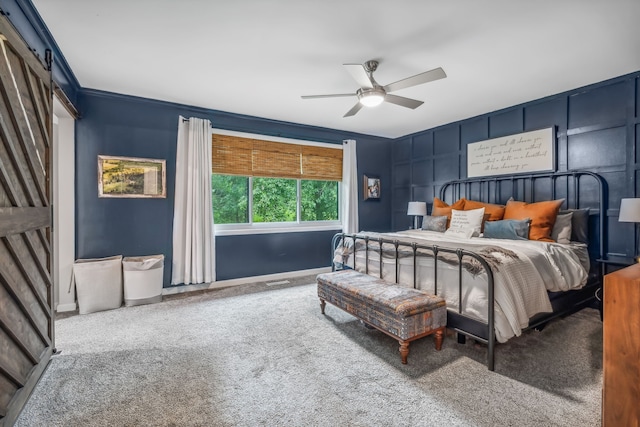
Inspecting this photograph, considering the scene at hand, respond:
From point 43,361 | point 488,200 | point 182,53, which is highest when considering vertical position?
point 182,53

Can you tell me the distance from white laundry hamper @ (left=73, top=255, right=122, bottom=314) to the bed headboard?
15.4ft

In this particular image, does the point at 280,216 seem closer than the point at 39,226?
No

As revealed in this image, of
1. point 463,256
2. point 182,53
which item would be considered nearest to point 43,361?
point 182,53

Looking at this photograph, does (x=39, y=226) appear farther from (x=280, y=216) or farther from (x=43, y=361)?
(x=280, y=216)

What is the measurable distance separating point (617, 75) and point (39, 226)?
16.7 ft

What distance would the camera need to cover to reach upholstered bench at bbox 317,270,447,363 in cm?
207

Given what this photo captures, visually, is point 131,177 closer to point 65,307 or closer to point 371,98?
point 65,307

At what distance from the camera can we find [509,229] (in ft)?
10.4

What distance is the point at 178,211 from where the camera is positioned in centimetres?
376

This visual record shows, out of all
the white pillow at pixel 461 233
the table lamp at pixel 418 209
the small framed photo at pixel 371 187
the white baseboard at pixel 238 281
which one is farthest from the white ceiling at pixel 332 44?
the white baseboard at pixel 238 281

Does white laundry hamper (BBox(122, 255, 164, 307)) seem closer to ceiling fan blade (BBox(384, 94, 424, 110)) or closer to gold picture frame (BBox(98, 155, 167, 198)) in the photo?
gold picture frame (BBox(98, 155, 167, 198))

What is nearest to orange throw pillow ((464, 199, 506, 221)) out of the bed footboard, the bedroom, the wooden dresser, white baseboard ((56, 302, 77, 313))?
the bedroom

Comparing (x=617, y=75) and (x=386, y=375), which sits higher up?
(x=617, y=75)

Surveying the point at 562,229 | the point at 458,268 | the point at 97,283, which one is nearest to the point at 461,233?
the point at 562,229
